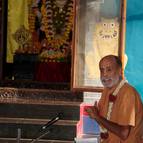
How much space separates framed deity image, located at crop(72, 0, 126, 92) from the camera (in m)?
8.41

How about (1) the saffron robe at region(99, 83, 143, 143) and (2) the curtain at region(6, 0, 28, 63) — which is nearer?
(1) the saffron robe at region(99, 83, 143, 143)

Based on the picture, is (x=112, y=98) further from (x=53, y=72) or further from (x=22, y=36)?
(x=22, y=36)

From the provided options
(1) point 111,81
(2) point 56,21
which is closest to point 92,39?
(2) point 56,21

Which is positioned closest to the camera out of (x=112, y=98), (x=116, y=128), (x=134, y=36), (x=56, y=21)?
(x=116, y=128)

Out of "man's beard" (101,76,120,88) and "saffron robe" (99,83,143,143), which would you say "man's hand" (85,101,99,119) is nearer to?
"saffron robe" (99,83,143,143)

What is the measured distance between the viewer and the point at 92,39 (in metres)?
8.53

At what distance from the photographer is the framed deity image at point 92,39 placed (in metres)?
8.41

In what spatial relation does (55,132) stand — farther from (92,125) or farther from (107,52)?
(107,52)

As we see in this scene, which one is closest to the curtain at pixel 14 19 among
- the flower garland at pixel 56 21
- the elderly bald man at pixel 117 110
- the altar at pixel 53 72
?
the flower garland at pixel 56 21

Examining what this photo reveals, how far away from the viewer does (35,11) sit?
10.7 metres

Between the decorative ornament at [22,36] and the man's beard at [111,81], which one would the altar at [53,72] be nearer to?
the decorative ornament at [22,36]

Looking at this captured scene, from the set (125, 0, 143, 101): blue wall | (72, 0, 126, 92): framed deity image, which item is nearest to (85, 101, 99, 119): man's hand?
(72, 0, 126, 92): framed deity image

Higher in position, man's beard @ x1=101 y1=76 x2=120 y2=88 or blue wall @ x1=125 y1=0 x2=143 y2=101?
blue wall @ x1=125 y1=0 x2=143 y2=101

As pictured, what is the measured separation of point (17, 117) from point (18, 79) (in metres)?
1.63
